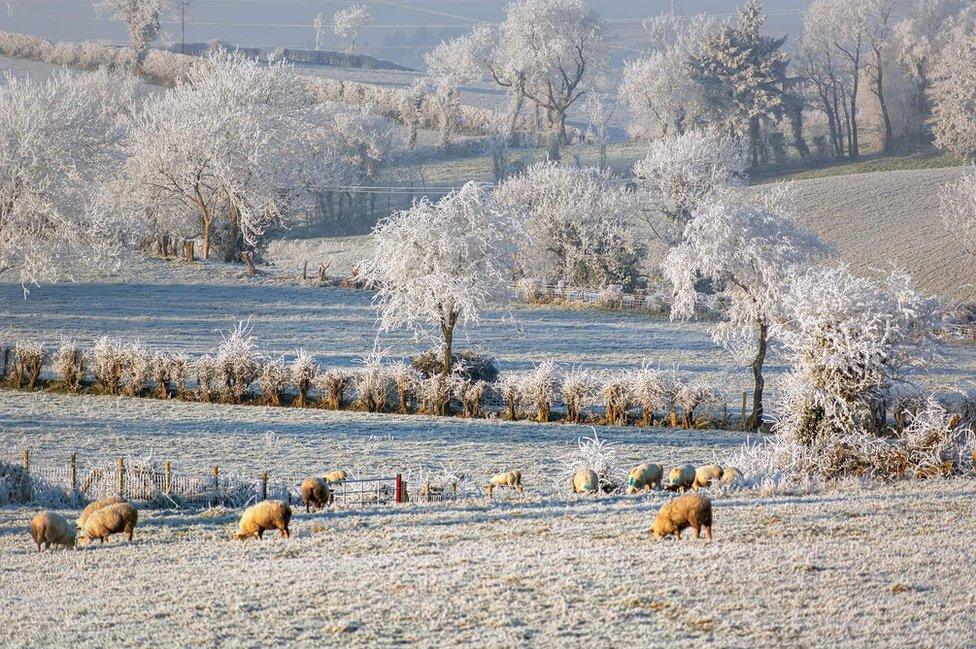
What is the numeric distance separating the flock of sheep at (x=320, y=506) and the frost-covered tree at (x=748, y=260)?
37.4 feet

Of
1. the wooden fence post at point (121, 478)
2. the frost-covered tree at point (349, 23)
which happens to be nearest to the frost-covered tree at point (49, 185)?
the wooden fence post at point (121, 478)

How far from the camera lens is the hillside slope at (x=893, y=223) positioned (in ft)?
207

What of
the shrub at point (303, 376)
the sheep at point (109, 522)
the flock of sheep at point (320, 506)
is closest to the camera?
the flock of sheep at point (320, 506)

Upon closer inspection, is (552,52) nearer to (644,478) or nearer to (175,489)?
(644,478)

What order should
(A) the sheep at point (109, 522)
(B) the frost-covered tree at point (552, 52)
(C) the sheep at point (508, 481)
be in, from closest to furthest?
1. (A) the sheep at point (109, 522)
2. (C) the sheep at point (508, 481)
3. (B) the frost-covered tree at point (552, 52)

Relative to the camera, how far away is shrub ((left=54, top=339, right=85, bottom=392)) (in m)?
37.0

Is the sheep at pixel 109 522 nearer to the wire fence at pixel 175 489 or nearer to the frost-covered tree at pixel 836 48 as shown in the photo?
the wire fence at pixel 175 489

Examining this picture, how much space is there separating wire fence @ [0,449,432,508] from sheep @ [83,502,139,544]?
3444mm

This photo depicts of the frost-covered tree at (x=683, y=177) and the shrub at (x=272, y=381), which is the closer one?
the shrub at (x=272, y=381)

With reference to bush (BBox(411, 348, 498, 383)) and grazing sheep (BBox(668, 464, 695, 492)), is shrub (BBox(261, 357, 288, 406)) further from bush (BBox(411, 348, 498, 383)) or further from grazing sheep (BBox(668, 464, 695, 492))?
grazing sheep (BBox(668, 464, 695, 492))

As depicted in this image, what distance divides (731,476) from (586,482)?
118 inches

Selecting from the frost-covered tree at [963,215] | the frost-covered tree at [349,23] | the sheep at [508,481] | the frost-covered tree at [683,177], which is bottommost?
the sheep at [508,481]

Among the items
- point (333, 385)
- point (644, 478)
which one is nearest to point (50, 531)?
point (644, 478)

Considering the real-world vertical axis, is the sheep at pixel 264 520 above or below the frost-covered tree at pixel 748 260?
below
